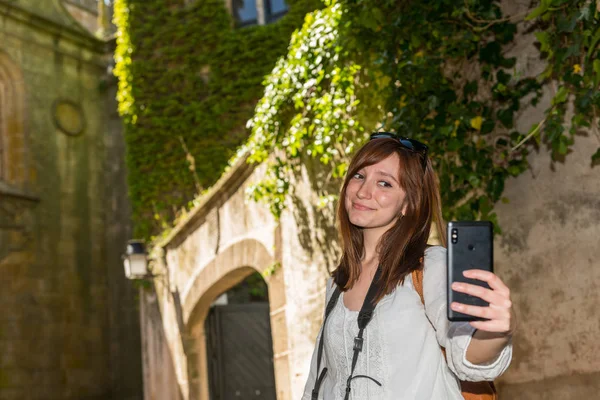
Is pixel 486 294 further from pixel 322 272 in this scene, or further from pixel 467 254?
pixel 322 272

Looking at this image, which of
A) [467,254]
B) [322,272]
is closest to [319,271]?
[322,272]

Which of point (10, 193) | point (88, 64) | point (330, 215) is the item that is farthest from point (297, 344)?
point (88, 64)

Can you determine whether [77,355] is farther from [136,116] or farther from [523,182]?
[523,182]

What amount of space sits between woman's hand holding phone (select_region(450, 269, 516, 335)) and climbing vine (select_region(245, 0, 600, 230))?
1.98 metres

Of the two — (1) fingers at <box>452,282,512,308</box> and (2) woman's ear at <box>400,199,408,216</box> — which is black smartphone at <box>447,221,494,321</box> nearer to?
(1) fingers at <box>452,282,512,308</box>

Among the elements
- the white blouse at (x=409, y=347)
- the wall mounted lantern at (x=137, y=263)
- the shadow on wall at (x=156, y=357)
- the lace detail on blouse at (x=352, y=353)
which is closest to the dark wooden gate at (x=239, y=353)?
the shadow on wall at (x=156, y=357)

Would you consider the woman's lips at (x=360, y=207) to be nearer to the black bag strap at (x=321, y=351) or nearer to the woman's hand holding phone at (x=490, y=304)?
the black bag strap at (x=321, y=351)

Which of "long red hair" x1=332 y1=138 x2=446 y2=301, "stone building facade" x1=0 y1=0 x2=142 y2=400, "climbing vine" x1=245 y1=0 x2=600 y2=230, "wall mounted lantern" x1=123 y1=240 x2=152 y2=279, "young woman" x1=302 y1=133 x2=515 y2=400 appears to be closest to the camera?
"young woman" x1=302 y1=133 x2=515 y2=400

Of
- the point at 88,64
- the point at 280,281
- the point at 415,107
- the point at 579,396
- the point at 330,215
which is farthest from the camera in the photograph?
the point at 88,64

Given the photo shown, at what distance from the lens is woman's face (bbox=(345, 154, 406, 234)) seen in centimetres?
212

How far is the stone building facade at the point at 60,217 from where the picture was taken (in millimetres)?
12867

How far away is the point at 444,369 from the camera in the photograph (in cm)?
190

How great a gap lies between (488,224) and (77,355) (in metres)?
13.1

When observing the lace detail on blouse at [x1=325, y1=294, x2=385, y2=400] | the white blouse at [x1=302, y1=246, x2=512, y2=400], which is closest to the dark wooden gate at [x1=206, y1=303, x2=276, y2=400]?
the lace detail on blouse at [x1=325, y1=294, x2=385, y2=400]
